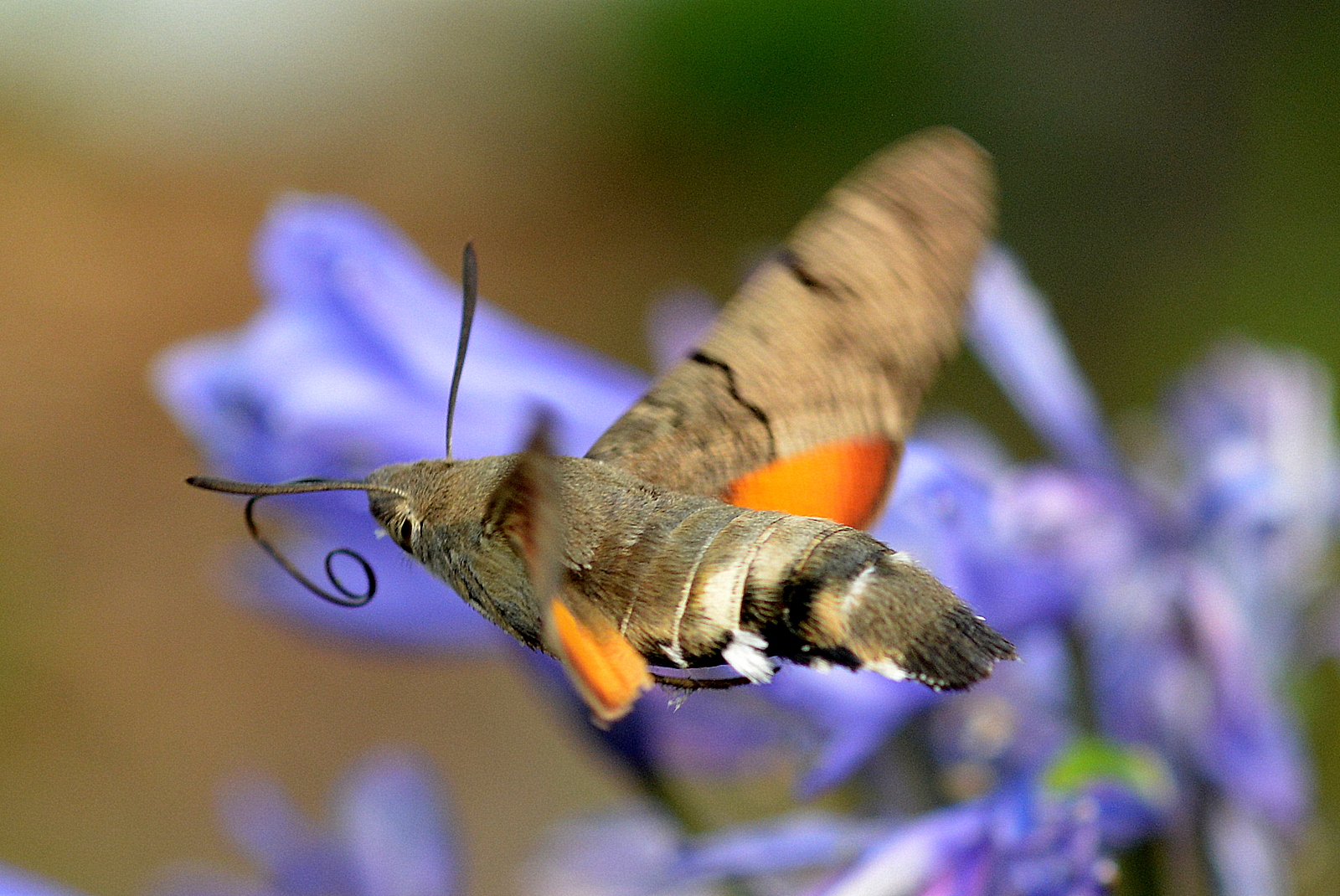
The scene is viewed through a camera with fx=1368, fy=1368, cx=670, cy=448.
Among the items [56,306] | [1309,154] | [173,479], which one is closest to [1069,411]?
[1309,154]

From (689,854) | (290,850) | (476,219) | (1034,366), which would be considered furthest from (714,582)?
(476,219)

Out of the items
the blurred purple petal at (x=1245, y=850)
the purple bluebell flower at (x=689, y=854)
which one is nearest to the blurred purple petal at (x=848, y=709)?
the purple bluebell flower at (x=689, y=854)

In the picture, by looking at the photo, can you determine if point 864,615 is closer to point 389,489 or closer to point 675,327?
point 389,489

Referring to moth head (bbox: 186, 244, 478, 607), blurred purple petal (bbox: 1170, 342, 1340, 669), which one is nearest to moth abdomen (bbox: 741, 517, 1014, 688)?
moth head (bbox: 186, 244, 478, 607)

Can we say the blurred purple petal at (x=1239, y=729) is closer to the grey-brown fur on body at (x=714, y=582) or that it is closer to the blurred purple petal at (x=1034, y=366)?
the blurred purple petal at (x=1034, y=366)

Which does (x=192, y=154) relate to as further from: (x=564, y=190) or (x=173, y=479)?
(x=173, y=479)
